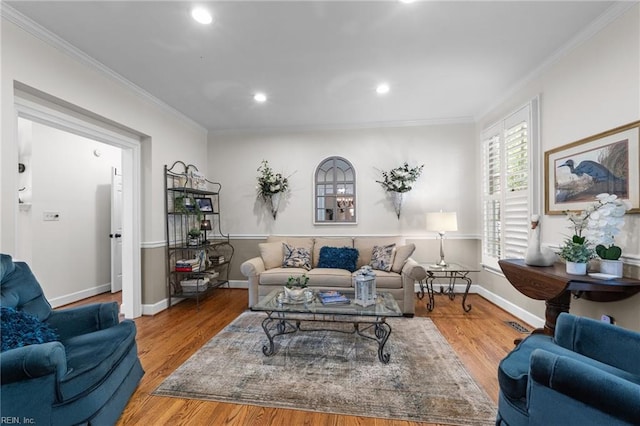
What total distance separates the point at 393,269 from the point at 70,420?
311 cm

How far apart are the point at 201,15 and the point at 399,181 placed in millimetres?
3135

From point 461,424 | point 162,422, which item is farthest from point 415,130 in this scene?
point 162,422

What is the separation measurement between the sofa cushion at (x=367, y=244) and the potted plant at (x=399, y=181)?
52 centimetres

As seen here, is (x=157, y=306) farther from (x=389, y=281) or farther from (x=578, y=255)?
(x=578, y=255)

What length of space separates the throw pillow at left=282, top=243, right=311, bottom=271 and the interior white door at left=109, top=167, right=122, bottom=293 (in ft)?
8.81

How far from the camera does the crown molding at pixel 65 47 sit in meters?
1.98

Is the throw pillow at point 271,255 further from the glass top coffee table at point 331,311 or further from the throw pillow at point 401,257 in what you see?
the throw pillow at point 401,257

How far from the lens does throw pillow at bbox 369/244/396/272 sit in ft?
11.8

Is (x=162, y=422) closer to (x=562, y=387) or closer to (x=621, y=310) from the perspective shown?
(x=562, y=387)

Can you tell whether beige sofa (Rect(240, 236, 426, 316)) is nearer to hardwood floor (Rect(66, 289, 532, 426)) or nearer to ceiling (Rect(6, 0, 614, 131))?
hardwood floor (Rect(66, 289, 532, 426))

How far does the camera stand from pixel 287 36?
226cm

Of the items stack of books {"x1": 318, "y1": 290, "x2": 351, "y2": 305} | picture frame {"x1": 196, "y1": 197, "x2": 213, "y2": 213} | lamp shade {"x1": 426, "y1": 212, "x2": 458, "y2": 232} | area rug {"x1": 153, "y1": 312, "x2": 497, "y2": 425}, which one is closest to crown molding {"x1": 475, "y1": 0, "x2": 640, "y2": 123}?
lamp shade {"x1": 426, "y1": 212, "x2": 458, "y2": 232}

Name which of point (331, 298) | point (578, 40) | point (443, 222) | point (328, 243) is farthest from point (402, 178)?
point (331, 298)

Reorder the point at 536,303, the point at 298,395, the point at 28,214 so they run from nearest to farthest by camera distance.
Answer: the point at 298,395, the point at 536,303, the point at 28,214
